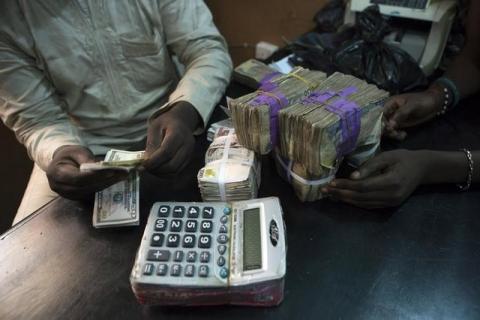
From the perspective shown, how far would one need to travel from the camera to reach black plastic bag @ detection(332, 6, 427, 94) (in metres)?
0.88

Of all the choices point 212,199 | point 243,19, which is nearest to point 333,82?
point 212,199

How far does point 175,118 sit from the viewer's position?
75 cm

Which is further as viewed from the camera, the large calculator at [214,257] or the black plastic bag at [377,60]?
the black plastic bag at [377,60]

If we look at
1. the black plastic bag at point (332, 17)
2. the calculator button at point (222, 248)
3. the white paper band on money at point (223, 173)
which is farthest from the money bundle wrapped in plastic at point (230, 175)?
the black plastic bag at point (332, 17)

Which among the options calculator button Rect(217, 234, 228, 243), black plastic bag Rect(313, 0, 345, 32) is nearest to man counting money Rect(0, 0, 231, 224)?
calculator button Rect(217, 234, 228, 243)

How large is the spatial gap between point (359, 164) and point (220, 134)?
0.26 meters

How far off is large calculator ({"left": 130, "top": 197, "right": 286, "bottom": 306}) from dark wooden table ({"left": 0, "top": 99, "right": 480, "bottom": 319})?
3cm

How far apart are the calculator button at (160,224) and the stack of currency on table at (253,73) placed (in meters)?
0.46

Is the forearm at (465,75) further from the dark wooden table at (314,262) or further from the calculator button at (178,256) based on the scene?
the calculator button at (178,256)

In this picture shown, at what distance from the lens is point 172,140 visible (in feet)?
2.22

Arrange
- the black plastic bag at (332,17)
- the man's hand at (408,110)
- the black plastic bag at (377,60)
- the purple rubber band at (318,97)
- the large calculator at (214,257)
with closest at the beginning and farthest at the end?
1. the large calculator at (214,257)
2. the purple rubber band at (318,97)
3. the man's hand at (408,110)
4. the black plastic bag at (377,60)
5. the black plastic bag at (332,17)

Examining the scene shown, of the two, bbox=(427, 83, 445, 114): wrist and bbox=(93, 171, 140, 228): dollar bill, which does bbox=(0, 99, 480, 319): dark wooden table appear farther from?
bbox=(427, 83, 445, 114): wrist

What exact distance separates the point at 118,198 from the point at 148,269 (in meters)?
0.20

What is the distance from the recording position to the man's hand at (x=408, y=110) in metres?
0.74
